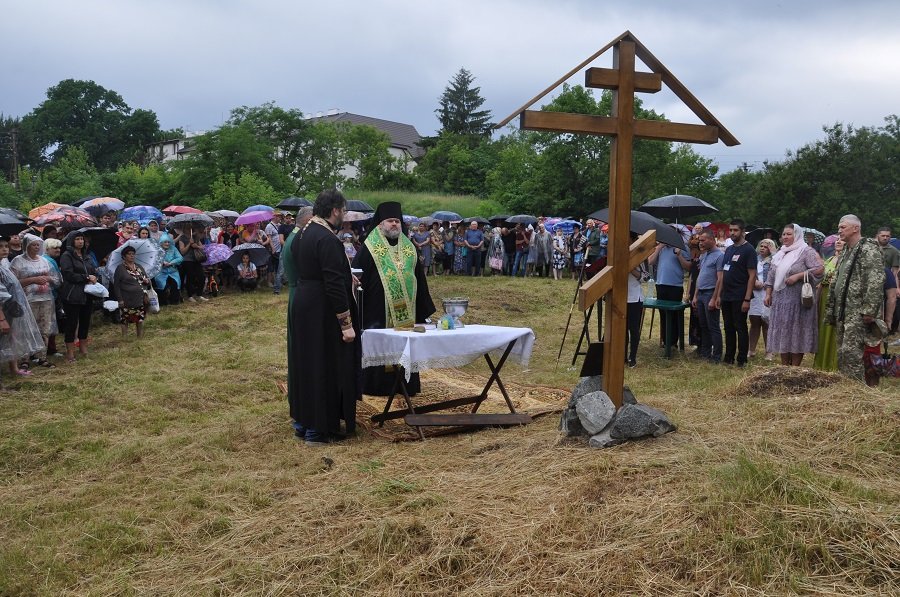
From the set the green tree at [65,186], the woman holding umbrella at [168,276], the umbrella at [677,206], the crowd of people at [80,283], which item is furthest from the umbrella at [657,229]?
the green tree at [65,186]

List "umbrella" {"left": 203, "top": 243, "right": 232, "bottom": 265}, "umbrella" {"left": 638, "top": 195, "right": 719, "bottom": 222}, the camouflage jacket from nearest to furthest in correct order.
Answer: the camouflage jacket → "umbrella" {"left": 638, "top": 195, "right": 719, "bottom": 222} → "umbrella" {"left": 203, "top": 243, "right": 232, "bottom": 265}

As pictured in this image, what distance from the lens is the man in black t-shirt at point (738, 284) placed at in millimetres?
9703

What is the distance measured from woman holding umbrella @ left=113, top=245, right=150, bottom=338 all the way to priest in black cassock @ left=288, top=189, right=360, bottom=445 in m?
6.03

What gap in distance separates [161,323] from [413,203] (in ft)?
88.4

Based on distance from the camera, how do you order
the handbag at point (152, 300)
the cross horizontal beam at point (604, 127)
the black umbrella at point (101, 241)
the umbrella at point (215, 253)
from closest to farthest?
1. the cross horizontal beam at point (604, 127)
2. the black umbrella at point (101, 241)
3. the handbag at point (152, 300)
4. the umbrella at point (215, 253)

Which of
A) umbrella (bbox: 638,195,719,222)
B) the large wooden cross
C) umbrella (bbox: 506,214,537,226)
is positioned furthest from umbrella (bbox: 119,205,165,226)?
the large wooden cross

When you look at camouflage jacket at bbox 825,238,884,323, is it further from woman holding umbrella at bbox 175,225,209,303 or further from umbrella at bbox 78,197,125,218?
umbrella at bbox 78,197,125,218

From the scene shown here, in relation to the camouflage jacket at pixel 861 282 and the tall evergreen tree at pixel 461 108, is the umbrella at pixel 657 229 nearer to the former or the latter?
the camouflage jacket at pixel 861 282

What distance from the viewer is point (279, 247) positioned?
1738 centimetres

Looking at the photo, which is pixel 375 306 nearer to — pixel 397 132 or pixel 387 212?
pixel 387 212

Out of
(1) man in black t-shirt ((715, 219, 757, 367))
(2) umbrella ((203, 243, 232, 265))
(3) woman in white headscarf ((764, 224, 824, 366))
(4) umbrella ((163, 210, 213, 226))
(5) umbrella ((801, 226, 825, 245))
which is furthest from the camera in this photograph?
(2) umbrella ((203, 243, 232, 265))

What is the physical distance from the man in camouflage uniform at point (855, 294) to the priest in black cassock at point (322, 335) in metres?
4.76

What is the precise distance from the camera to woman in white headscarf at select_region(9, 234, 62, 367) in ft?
31.3

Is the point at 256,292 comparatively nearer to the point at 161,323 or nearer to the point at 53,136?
the point at 161,323
